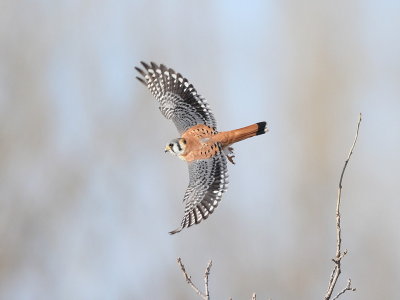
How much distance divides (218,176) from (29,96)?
23.4 ft

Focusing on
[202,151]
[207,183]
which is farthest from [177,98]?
→ [202,151]

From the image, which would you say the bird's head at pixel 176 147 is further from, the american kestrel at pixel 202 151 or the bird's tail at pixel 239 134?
the bird's tail at pixel 239 134

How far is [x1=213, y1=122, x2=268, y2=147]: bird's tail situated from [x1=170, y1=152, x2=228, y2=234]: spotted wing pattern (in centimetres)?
8

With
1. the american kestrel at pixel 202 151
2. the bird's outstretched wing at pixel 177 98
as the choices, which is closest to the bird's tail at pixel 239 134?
the american kestrel at pixel 202 151

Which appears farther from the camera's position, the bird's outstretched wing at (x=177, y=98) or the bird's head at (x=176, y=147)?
the bird's outstretched wing at (x=177, y=98)

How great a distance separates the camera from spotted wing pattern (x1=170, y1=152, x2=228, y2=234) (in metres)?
3.41

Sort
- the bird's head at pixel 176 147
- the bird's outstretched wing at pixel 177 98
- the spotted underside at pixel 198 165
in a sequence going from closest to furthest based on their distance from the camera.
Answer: the bird's head at pixel 176 147 < the spotted underside at pixel 198 165 < the bird's outstretched wing at pixel 177 98

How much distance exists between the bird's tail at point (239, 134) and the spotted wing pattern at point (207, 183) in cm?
8

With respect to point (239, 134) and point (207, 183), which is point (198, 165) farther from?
point (239, 134)

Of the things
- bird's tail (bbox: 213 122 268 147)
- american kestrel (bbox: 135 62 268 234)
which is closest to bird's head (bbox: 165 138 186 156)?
american kestrel (bbox: 135 62 268 234)

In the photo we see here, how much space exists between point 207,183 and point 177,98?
743 millimetres

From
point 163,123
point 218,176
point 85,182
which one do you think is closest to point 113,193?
point 85,182

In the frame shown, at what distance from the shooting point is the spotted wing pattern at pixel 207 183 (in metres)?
3.41

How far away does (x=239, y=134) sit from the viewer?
3.39m
